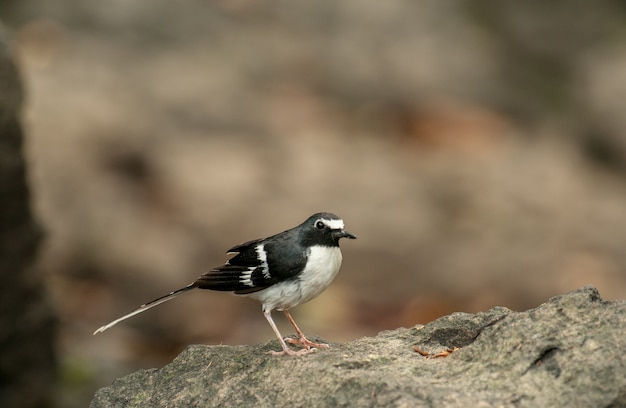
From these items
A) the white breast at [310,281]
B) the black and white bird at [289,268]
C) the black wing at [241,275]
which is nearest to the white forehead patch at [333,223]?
the black and white bird at [289,268]

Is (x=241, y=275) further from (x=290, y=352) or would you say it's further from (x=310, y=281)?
(x=290, y=352)

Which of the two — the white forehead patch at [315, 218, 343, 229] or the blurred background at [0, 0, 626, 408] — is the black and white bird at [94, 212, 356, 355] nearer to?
the white forehead patch at [315, 218, 343, 229]

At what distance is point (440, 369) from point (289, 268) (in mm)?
1135

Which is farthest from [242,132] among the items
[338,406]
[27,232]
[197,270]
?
[338,406]

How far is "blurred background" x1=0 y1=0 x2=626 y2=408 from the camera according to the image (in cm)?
1183

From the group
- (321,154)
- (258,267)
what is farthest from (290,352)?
(321,154)

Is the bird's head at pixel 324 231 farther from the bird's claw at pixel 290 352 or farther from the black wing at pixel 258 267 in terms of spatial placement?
the bird's claw at pixel 290 352

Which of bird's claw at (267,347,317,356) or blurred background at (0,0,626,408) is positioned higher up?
blurred background at (0,0,626,408)

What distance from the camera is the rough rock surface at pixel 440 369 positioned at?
4.08 metres

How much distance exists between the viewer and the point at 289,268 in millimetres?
5305

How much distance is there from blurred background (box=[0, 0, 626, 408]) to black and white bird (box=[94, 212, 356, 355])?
4.17m

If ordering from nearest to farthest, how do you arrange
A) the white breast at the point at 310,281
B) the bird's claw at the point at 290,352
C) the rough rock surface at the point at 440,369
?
the rough rock surface at the point at 440,369
the bird's claw at the point at 290,352
the white breast at the point at 310,281

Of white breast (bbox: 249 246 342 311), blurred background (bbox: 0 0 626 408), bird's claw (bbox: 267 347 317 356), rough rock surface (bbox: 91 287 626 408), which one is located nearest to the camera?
rough rock surface (bbox: 91 287 626 408)

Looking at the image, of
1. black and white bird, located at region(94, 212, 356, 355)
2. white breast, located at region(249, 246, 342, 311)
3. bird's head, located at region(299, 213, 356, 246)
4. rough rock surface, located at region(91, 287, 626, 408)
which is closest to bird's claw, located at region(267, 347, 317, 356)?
rough rock surface, located at region(91, 287, 626, 408)
